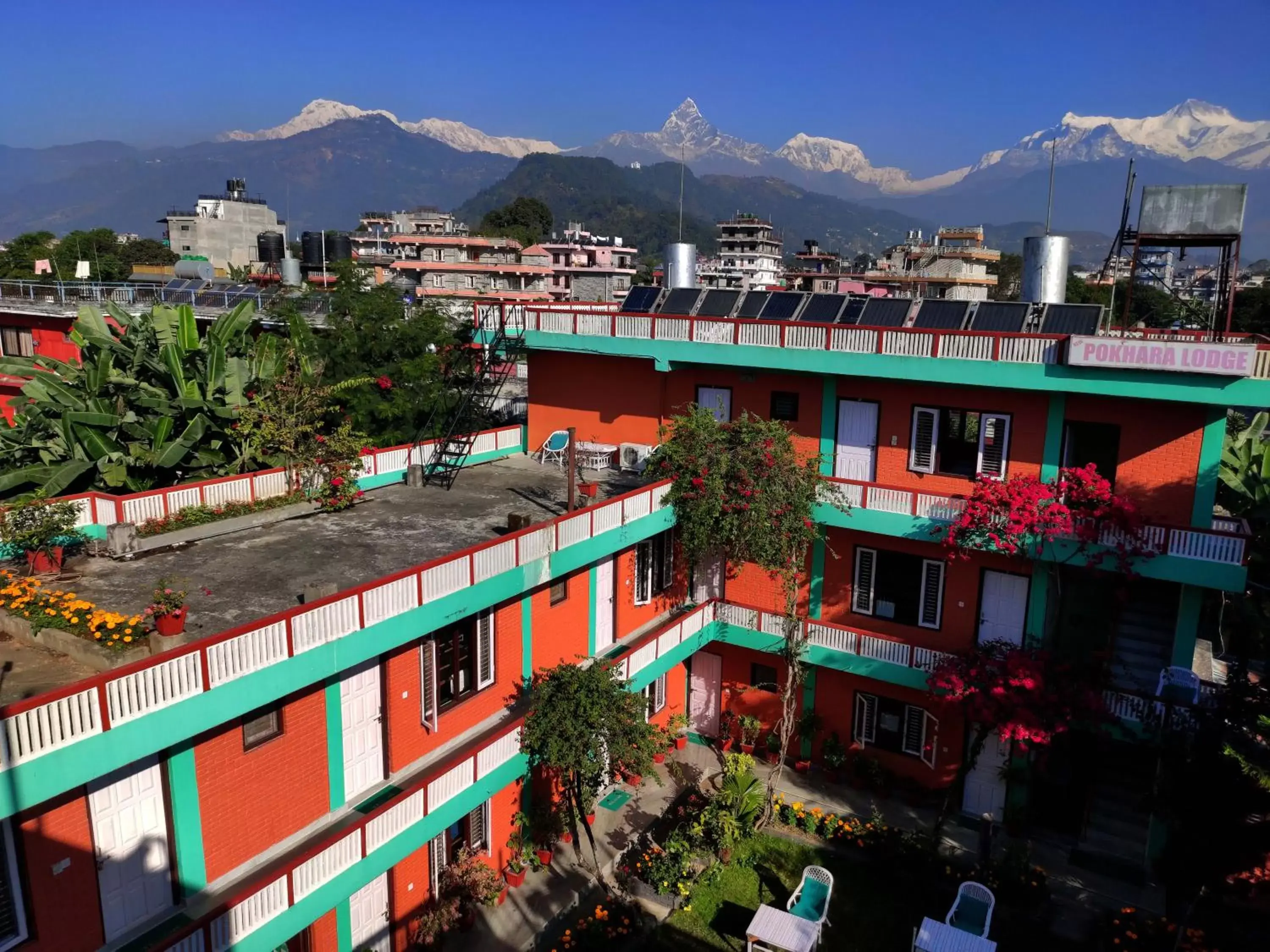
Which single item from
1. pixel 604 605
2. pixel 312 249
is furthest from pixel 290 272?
pixel 604 605

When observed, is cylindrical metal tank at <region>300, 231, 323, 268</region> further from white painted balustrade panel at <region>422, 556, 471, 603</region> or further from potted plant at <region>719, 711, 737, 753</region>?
white painted balustrade panel at <region>422, 556, 471, 603</region>

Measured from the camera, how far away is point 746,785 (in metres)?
20.1

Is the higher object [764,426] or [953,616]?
[764,426]

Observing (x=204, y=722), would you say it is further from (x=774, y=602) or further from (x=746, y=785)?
(x=774, y=602)

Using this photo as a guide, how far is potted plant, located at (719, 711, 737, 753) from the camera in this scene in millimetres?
23406

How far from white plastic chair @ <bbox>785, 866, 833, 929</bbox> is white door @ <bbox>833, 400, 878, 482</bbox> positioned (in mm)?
8810

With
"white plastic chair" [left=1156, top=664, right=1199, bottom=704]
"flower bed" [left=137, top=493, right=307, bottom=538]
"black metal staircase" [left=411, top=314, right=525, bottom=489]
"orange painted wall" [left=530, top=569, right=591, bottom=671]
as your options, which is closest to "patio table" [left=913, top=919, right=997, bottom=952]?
"white plastic chair" [left=1156, top=664, right=1199, bottom=704]

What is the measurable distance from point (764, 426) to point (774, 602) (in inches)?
213

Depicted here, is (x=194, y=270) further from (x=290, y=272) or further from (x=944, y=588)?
(x=944, y=588)

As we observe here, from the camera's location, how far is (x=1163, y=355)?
54.5 ft

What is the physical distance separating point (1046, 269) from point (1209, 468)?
7657 millimetres

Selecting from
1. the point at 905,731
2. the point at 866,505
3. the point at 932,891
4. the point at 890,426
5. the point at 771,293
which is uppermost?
the point at 771,293

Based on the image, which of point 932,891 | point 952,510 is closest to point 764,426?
point 952,510

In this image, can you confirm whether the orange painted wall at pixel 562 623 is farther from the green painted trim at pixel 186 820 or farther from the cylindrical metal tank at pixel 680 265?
the cylindrical metal tank at pixel 680 265
